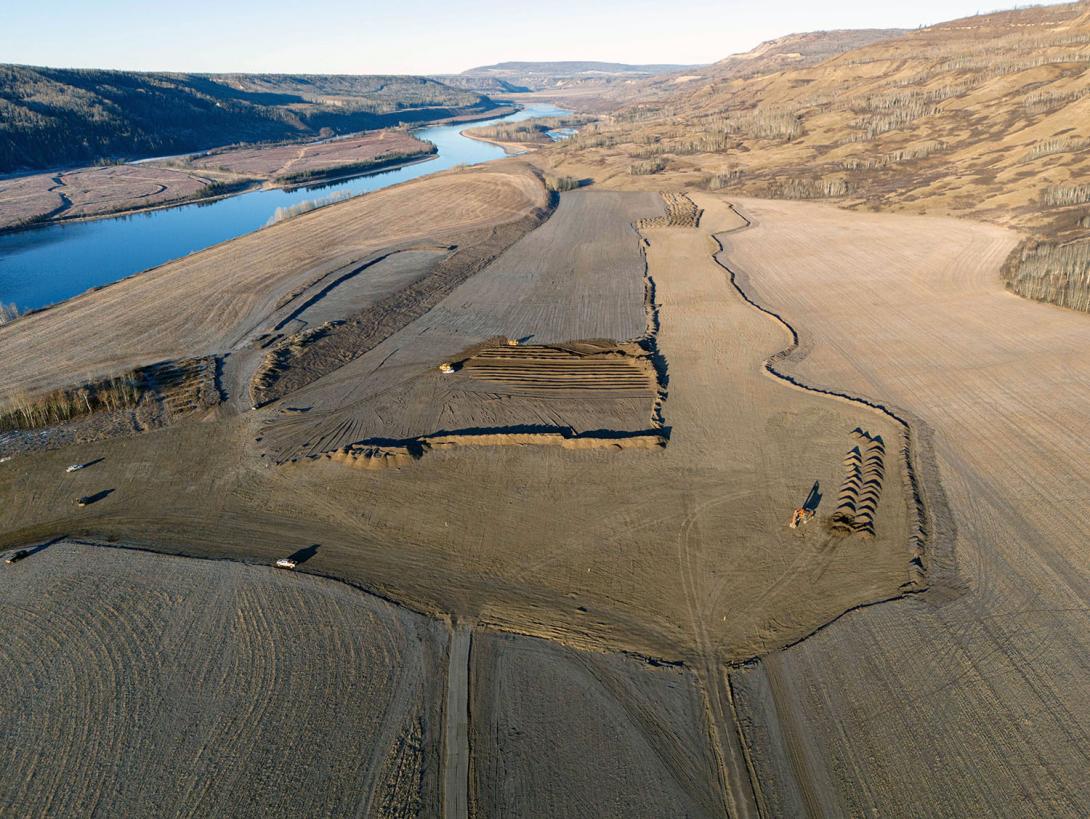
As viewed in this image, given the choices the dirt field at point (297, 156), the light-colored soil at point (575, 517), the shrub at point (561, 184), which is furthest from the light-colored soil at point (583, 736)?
the dirt field at point (297, 156)

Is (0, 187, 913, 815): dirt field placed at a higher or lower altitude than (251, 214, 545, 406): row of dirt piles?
lower

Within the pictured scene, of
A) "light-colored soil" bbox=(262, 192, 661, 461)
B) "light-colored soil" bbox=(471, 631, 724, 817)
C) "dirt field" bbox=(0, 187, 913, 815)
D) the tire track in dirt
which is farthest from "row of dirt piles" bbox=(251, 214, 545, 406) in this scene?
the tire track in dirt

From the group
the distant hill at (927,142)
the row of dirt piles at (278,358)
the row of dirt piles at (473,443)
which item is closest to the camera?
the row of dirt piles at (473,443)

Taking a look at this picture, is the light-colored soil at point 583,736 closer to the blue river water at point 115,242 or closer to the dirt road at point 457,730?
the dirt road at point 457,730

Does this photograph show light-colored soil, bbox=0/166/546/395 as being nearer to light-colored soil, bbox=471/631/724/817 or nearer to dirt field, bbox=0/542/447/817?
dirt field, bbox=0/542/447/817

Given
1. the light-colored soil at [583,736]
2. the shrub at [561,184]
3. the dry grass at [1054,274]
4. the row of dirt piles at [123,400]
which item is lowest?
the light-colored soil at [583,736]

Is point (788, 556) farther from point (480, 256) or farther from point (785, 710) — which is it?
point (480, 256)

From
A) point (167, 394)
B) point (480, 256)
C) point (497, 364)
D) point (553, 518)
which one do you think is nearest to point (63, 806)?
point (553, 518)
